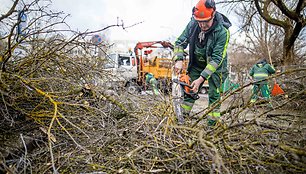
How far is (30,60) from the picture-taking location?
2080 millimetres

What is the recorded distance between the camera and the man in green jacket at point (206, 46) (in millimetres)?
3074

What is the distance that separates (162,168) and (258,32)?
829 inches

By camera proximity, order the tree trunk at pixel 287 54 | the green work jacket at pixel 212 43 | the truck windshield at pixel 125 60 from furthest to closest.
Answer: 1. the truck windshield at pixel 125 60
2. the tree trunk at pixel 287 54
3. the green work jacket at pixel 212 43

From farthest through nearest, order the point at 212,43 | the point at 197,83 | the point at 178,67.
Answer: the point at 178,67 → the point at 212,43 → the point at 197,83

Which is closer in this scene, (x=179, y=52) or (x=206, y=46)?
(x=206, y=46)

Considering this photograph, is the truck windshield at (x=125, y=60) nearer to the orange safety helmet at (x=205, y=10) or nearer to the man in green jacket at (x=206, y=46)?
the man in green jacket at (x=206, y=46)

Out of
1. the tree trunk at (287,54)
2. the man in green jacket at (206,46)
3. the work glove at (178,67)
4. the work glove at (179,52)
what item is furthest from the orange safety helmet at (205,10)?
the tree trunk at (287,54)

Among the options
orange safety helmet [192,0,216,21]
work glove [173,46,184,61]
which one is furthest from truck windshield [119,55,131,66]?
orange safety helmet [192,0,216,21]

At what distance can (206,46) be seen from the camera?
3.26 m

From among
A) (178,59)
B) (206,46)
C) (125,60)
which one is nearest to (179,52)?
(178,59)

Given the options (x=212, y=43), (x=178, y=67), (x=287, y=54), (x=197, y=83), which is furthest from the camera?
(x=287, y=54)

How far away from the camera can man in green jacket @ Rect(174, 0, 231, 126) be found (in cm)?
307

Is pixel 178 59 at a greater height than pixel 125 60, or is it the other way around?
pixel 178 59

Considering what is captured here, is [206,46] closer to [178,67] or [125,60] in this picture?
[178,67]
